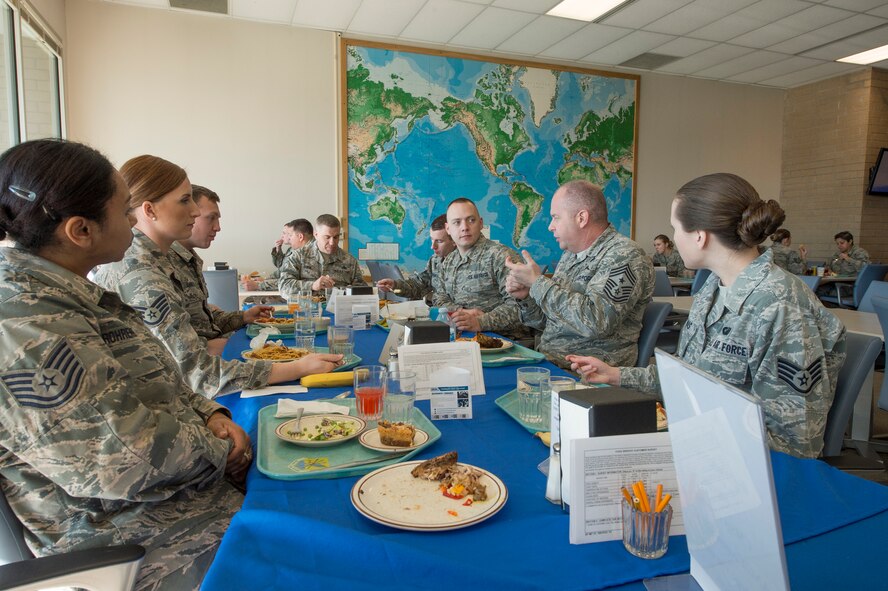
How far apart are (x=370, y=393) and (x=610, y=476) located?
74 centimetres

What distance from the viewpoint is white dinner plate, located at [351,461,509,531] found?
0.94 metres

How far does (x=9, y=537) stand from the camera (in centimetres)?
104

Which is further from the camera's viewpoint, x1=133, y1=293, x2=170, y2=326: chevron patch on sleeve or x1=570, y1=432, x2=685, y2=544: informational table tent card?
x1=133, y1=293, x2=170, y2=326: chevron patch on sleeve

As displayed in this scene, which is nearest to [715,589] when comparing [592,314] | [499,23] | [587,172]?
[592,314]

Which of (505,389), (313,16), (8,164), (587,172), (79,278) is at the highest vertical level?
(313,16)

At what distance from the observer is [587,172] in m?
7.90

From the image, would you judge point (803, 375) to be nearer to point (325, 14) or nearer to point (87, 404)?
point (87, 404)

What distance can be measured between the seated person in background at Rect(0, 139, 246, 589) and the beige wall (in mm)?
5443

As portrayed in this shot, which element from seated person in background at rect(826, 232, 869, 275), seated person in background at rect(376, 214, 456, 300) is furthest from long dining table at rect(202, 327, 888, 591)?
seated person in background at rect(826, 232, 869, 275)

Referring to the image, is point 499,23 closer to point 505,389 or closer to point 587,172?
point 587,172

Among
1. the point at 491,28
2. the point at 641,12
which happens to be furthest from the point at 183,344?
the point at 641,12

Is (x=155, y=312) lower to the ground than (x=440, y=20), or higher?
lower

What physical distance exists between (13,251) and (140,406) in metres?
0.42

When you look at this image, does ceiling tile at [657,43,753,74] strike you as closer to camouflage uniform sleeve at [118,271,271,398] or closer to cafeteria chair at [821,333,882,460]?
cafeteria chair at [821,333,882,460]
